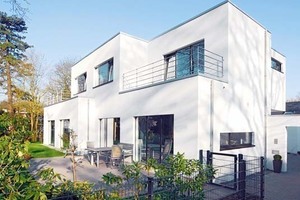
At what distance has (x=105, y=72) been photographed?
51.5 ft

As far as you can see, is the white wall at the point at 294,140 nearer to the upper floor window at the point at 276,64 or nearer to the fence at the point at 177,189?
the upper floor window at the point at 276,64

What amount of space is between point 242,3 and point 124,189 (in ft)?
33.1

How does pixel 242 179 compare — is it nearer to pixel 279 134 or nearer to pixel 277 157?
pixel 277 157

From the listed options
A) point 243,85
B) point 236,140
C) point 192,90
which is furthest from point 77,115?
point 243,85

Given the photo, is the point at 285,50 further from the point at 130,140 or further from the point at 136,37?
the point at 130,140

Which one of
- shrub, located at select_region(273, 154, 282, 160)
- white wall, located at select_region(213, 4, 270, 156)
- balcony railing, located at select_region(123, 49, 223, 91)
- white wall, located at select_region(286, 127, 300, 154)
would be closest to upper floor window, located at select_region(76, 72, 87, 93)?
balcony railing, located at select_region(123, 49, 223, 91)

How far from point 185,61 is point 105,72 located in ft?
20.6

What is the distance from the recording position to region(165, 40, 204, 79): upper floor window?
1051 centimetres

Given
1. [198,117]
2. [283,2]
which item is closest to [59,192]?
[198,117]

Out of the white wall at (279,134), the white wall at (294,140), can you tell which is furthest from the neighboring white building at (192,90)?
the white wall at (294,140)

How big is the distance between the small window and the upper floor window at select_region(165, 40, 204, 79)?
2942mm

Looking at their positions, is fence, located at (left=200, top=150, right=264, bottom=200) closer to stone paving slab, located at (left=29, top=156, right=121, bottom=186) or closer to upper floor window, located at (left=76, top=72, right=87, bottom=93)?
stone paving slab, located at (left=29, top=156, right=121, bottom=186)

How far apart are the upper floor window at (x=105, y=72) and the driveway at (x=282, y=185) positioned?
10.0 metres

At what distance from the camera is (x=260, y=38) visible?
11602 mm
